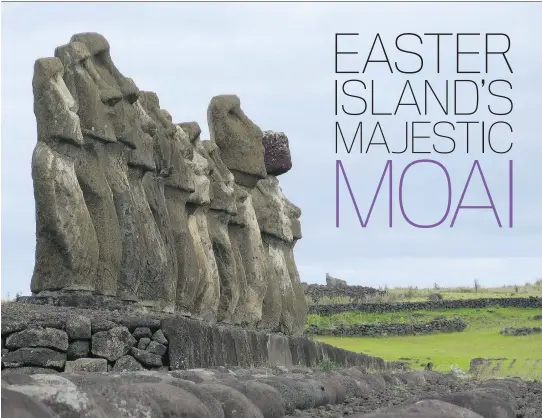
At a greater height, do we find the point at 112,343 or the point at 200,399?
the point at 112,343

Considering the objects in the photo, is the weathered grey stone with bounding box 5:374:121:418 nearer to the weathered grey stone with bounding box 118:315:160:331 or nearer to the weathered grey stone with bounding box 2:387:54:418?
the weathered grey stone with bounding box 2:387:54:418

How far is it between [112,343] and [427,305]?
41176 millimetres

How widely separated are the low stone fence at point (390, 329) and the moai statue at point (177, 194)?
90.9ft

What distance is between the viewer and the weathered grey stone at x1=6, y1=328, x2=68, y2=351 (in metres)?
8.79

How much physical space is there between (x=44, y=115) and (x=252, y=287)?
24.7 ft

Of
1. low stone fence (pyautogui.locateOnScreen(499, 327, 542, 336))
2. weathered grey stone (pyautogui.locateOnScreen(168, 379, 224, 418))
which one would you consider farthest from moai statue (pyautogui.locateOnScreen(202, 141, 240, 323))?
low stone fence (pyautogui.locateOnScreen(499, 327, 542, 336))

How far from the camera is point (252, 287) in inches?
720

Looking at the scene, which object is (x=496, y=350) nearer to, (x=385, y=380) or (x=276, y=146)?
(x=276, y=146)

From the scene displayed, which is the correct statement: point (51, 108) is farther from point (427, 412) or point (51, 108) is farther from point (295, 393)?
point (427, 412)

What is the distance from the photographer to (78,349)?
9273mm

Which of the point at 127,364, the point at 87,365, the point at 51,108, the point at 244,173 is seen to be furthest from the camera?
the point at 244,173

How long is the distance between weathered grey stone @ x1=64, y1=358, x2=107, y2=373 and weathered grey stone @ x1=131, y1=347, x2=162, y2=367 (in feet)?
1.63

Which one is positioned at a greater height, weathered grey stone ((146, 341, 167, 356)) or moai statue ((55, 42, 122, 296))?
moai statue ((55, 42, 122, 296))

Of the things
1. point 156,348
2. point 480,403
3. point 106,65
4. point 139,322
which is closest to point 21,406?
point 480,403
